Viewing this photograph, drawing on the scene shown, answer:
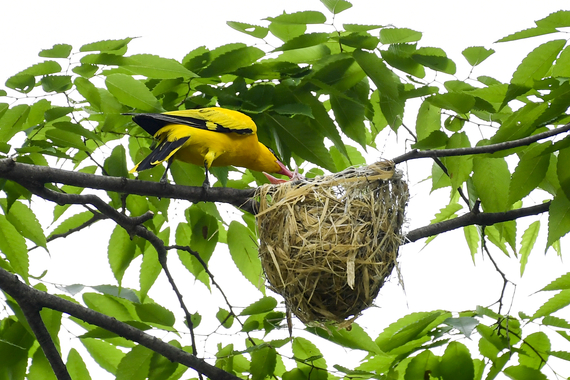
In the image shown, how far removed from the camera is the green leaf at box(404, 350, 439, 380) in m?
2.92

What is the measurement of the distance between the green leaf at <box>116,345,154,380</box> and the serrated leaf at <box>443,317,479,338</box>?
1621mm

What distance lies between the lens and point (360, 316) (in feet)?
10.8

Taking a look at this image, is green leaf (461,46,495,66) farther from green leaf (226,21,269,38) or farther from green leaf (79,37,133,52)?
green leaf (79,37,133,52)

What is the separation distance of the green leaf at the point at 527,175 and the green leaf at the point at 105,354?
8.03ft

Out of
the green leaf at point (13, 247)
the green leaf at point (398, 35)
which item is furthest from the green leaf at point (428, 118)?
the green leaf at point (13, 247)

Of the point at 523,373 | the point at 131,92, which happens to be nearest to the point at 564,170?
the point at 523,373

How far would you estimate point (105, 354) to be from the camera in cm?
345

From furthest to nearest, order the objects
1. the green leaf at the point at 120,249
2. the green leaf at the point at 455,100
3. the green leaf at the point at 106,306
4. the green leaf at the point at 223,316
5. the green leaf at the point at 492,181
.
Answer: the green leaf at the point at 120,249 → the green leaf at the point at 106,306 → the green leaf at the point at 223,316 → the green leaf at the point at 492,181 → the green leaf at the point at 455,100

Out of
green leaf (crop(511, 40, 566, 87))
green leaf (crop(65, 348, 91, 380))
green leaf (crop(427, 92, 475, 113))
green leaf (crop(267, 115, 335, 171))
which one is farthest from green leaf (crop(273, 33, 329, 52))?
green leaf (crop(65, 348, 91, 380))

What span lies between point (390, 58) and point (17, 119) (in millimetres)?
2179

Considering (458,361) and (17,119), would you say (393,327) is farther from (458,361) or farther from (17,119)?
(17,119)

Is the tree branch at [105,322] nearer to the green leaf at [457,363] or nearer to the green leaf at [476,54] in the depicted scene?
the green leaf at [457,363]

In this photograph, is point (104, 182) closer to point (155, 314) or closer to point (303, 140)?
point (155, 314)

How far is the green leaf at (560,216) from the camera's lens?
8.98 feet
